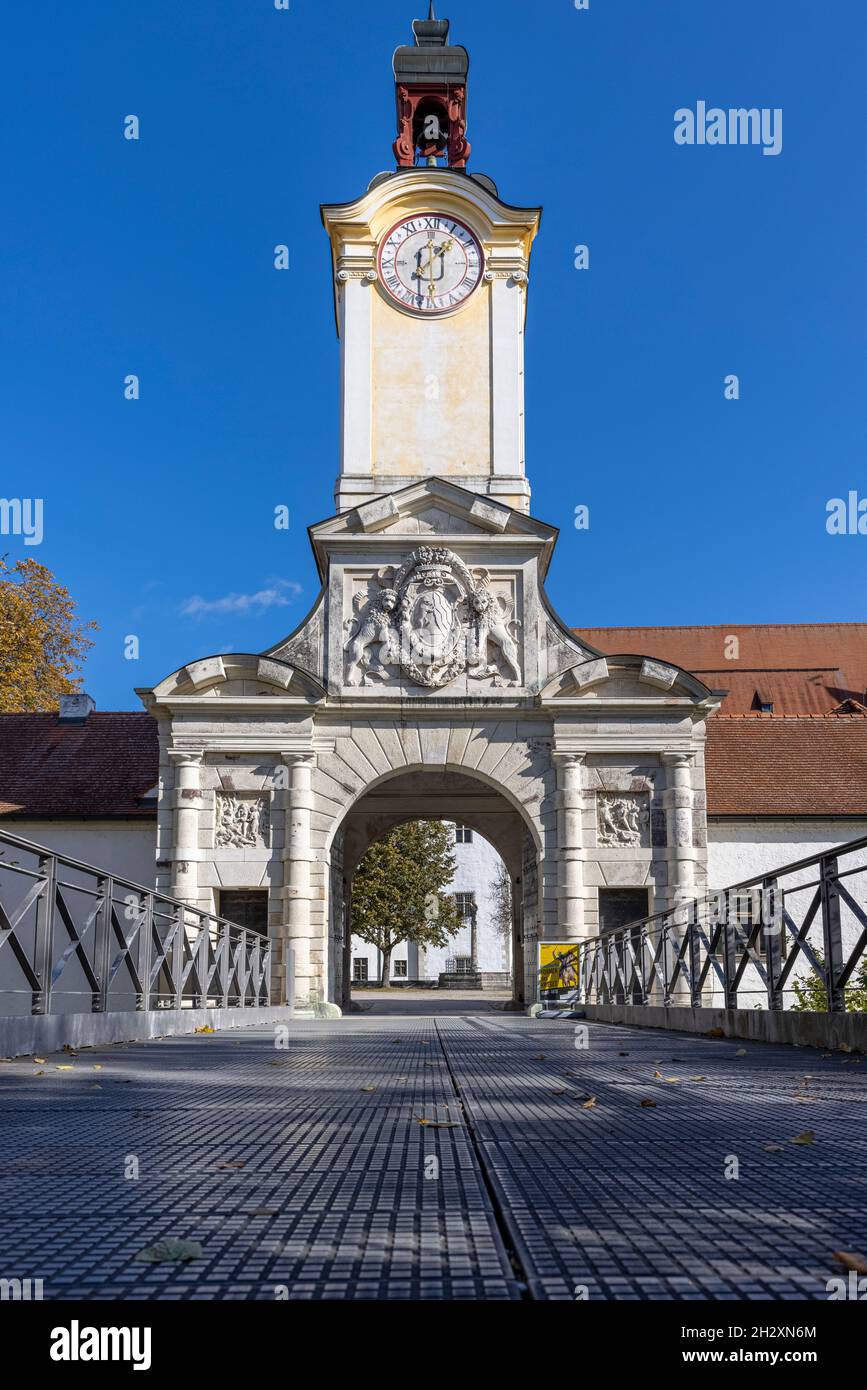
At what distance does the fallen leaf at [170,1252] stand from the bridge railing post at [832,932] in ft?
19.1

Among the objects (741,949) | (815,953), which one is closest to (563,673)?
(741,949)

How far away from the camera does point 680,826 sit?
2336cm

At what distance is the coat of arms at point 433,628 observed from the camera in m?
→ 23.8

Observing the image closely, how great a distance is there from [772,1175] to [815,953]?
5.12m

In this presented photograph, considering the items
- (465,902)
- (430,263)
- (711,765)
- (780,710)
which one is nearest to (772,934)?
(711,765)

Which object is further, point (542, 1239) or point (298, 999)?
point (298, 999)

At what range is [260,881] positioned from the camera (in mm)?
23500

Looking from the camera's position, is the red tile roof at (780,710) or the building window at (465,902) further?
the building window at (465,902)

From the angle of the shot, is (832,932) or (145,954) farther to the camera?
(145,954)

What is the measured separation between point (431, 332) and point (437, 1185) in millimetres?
26006

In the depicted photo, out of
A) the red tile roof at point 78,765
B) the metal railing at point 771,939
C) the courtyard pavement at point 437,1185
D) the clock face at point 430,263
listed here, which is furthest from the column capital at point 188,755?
the courtyard pavement at point 437,1185

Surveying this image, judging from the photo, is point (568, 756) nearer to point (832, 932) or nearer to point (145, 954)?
point (145, 954)

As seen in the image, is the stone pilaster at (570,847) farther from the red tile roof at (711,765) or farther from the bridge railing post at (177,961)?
the bridge railing post at (177,961)
